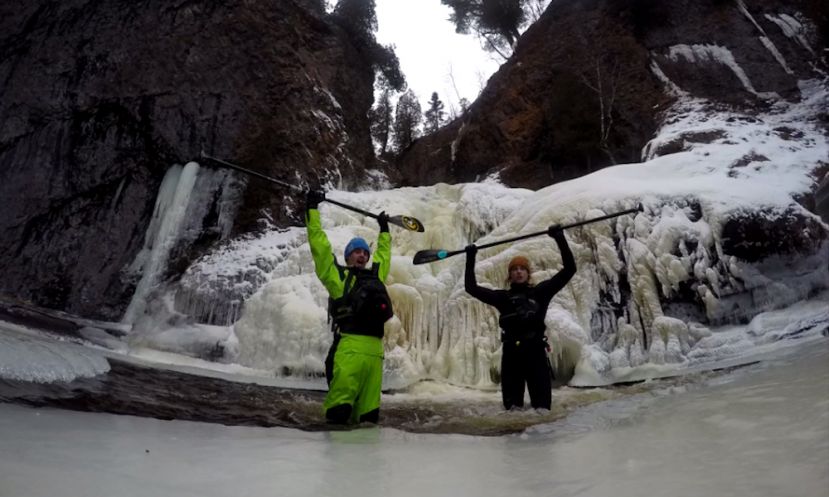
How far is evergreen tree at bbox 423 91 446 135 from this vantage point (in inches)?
1156

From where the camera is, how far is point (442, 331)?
708cm

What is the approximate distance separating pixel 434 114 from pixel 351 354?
27.3 meters

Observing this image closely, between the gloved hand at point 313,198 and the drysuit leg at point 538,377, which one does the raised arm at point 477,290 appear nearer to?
the drysuit leg at point 538,377

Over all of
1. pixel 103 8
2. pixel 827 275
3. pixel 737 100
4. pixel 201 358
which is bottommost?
pixel 201 358

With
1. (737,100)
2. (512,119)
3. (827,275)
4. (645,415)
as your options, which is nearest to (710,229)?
(827,275)

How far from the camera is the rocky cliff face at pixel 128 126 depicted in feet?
36.2

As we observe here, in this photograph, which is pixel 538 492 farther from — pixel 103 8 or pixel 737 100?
pixel 103 8

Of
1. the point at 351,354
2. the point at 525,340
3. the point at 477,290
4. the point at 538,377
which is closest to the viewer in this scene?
the point at 351,354

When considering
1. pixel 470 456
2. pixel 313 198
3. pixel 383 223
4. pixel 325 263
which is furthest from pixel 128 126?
pixel 470 456

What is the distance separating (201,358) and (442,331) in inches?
141

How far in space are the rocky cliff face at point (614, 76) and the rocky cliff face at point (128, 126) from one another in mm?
4147

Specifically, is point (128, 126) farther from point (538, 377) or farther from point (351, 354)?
point (538, 377)

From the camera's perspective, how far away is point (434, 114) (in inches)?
1171

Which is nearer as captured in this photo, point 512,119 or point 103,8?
point 103,8
